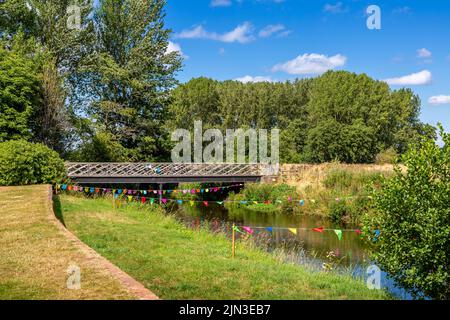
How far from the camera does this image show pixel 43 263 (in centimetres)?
688

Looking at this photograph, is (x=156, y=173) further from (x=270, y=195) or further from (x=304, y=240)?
(x=304, y=240)

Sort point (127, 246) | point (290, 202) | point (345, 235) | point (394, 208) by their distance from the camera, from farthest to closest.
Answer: point (290, 202) → point (345, 235) → point (127, 246) → point (394, 208)

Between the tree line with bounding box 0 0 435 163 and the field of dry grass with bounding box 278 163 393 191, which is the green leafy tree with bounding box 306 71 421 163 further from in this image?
the field of dry grass with bounding box 278 163 393 191

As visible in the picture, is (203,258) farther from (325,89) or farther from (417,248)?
(325,89)

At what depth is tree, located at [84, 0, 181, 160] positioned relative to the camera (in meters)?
31.4

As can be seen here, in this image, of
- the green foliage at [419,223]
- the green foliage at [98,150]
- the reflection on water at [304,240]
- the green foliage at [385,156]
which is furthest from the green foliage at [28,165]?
the green foliage at [385,156]

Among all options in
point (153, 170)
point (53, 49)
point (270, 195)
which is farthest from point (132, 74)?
point (270, 195)

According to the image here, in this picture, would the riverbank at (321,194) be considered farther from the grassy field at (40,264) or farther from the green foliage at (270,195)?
the grassy field at (40,264)

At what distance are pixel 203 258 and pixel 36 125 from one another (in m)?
21.3

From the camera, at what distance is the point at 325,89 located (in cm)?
5078

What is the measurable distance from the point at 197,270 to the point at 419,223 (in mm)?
4481

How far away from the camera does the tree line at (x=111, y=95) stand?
25.7m

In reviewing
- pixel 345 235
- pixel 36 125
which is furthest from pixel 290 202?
pixel 36 125

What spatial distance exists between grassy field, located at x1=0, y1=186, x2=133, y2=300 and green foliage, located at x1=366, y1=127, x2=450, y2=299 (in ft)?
18.7
